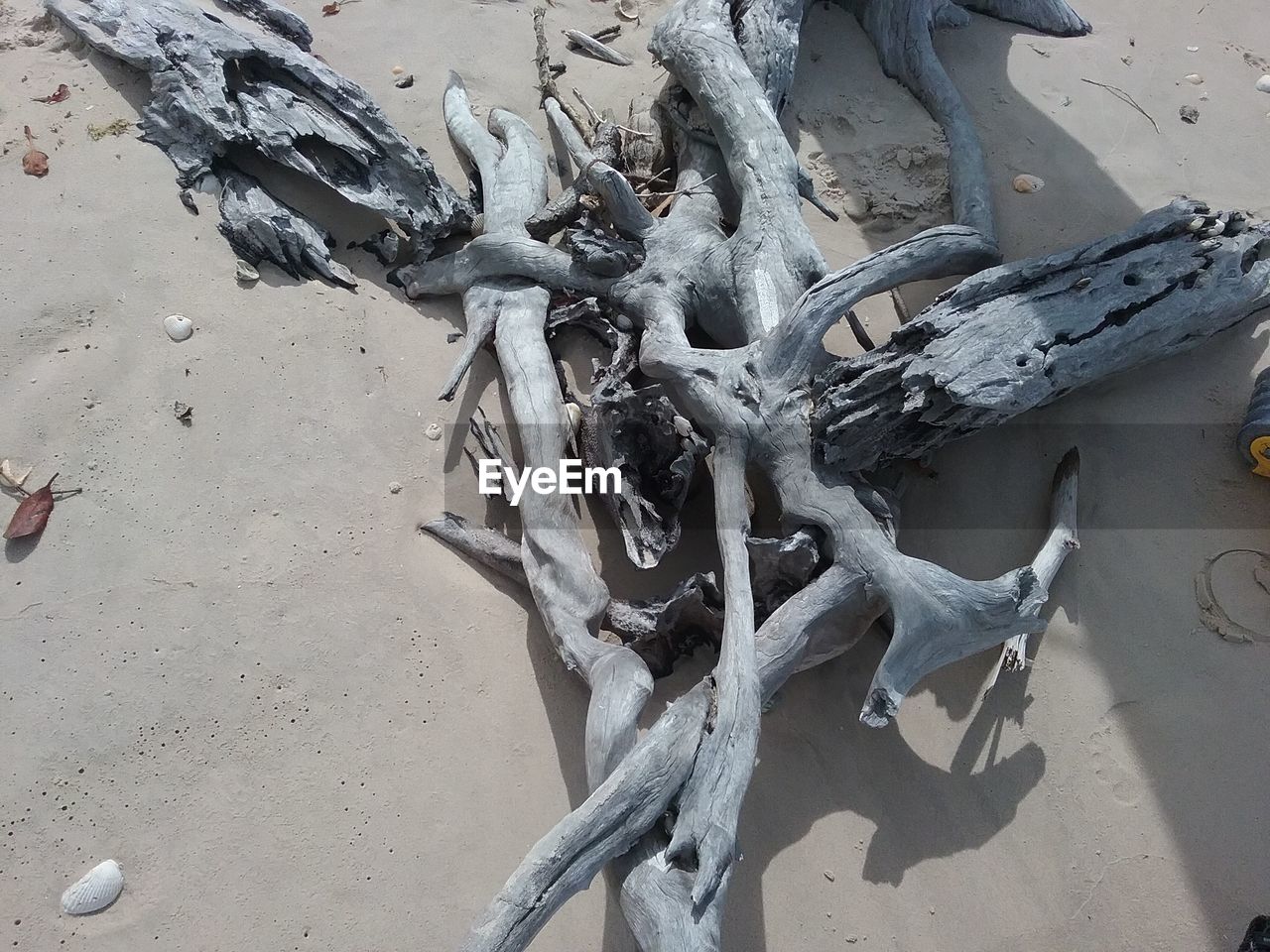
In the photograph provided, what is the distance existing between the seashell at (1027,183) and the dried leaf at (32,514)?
13.0 ft

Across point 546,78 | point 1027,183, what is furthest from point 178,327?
point 1027,183

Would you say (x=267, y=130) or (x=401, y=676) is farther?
(x=267, y=130)

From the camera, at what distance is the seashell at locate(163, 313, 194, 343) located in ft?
9.39

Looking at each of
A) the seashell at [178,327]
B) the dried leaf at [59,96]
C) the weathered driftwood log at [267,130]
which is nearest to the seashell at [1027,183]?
the weathered driftwood log at [267,130]

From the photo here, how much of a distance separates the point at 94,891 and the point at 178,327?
1.86 metres

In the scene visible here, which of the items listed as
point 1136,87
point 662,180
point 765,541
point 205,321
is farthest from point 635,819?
point 1136,87

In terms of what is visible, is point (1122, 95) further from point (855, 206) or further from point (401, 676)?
point (401, 676)

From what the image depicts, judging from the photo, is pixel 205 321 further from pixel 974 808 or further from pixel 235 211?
pixel 974 808

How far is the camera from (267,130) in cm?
325

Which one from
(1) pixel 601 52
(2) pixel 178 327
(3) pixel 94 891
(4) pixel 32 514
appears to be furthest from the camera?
(1) pixel 601 52

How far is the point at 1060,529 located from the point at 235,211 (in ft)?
10.9

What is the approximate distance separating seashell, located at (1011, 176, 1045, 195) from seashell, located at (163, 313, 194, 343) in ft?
11.5

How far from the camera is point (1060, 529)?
251cm

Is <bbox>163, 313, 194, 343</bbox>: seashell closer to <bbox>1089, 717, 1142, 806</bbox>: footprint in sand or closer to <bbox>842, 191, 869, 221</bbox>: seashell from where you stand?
<bbox>842, 191, 869, 221</bbox>: seashell
